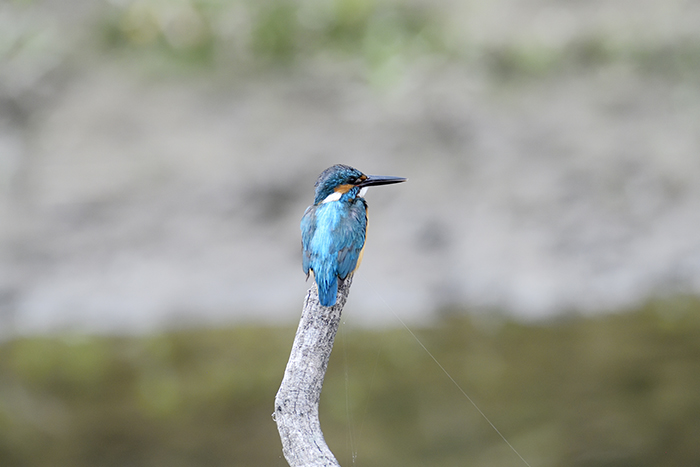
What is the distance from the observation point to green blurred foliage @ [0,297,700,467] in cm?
281

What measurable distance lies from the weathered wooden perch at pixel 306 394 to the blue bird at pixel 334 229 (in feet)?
0.17

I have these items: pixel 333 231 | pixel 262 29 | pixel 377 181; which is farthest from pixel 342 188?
pixel 262 29

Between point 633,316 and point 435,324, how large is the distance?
1.06 meters

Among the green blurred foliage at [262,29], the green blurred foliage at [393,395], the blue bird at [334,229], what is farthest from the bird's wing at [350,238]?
the green blurred foliage at [262,29]

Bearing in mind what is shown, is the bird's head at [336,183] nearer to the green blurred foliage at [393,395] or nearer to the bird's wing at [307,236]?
the bird's wing at [307,236]

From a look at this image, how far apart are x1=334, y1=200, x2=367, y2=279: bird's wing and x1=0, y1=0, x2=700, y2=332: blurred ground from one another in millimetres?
1765

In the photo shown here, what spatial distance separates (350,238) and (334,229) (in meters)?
0.05

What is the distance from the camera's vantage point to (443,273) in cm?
345

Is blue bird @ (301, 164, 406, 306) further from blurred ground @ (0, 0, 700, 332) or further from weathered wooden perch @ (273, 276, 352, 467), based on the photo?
blurred ground @ (0, 0, 700, 332)

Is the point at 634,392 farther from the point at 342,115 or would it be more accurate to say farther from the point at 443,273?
the point at 342,115

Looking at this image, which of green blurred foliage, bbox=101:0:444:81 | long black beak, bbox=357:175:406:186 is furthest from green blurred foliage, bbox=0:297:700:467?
green blurred foliage, bbox=101:0:444:81

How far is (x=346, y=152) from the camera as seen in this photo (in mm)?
3668

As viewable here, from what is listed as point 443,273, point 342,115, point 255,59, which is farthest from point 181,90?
point 443,273

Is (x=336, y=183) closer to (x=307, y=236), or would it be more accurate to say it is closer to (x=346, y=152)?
(x=307, y=236)
